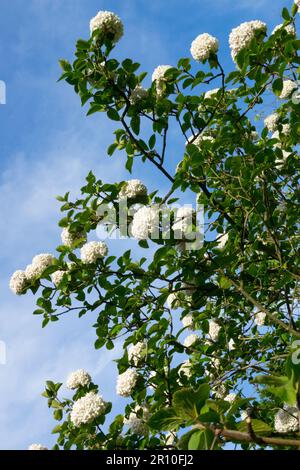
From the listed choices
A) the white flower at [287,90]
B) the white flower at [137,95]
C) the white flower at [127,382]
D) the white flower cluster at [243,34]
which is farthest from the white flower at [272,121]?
the white flower at [127,382]

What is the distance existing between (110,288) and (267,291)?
1.21m

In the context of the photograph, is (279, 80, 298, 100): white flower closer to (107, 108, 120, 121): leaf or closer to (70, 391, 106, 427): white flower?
(107, 108, 120, 121): leaf

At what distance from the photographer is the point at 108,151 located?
4.02 meters

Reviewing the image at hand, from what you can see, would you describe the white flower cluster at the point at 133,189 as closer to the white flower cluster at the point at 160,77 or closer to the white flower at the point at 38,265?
the white flower cluster at the point at 160,77

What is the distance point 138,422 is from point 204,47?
8.96ft

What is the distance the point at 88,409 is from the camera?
12.1ft

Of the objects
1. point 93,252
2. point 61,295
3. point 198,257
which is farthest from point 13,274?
point 198,257

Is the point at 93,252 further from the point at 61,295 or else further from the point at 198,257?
the point at 198,257

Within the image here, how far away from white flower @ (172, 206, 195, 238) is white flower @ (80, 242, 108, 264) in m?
0.66

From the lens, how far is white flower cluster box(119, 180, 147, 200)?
3930 mm

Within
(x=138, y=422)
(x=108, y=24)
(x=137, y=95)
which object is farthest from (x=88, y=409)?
(x=108, y=24)

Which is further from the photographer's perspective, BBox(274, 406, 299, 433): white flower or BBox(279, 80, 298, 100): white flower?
BBox(279, 80, 298, 100): white flower

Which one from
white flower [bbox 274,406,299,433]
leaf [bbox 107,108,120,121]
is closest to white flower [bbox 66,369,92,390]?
white flower [bbox 274,406,299,433]

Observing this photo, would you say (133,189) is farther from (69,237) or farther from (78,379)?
(78,379)
